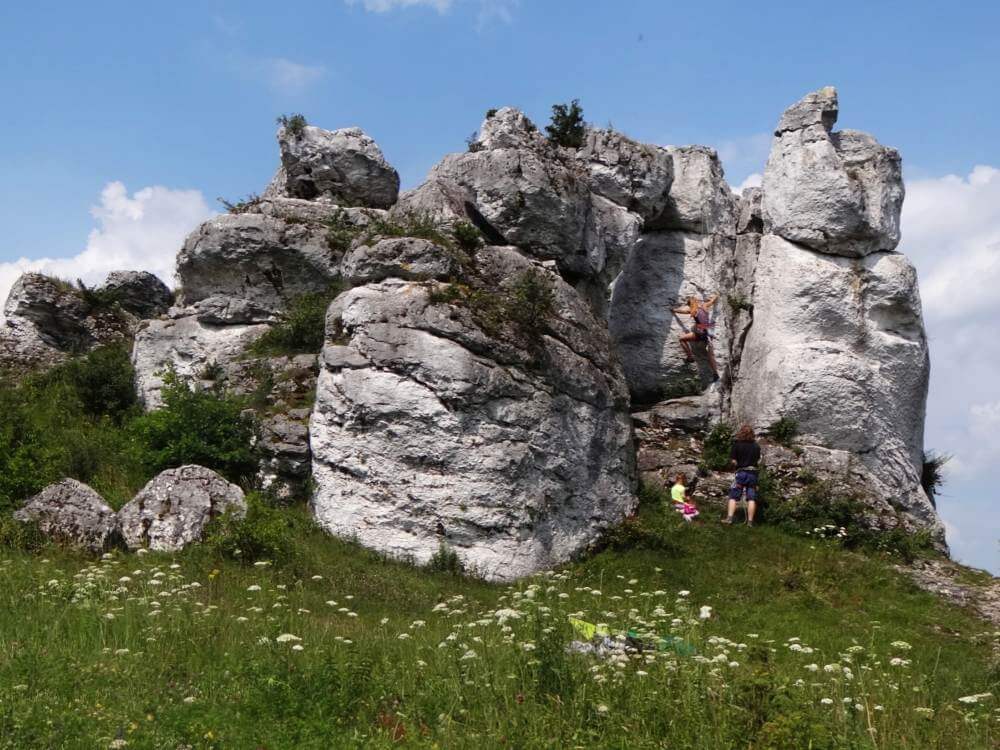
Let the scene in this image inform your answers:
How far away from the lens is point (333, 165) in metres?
26.4

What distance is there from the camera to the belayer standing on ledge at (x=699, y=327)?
24.9 meters

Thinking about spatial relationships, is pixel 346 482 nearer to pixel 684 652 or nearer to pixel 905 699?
pixel 684 652

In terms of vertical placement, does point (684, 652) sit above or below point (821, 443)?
below

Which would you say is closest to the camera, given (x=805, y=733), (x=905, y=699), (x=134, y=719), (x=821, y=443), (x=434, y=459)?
(x=805, y=733)

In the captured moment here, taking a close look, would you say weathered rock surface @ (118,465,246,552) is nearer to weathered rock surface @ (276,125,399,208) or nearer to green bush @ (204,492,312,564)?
green bush @ (204,492,312,564)

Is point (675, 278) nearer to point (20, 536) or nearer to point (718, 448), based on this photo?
point (718, 448)

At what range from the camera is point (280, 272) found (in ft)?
76.9

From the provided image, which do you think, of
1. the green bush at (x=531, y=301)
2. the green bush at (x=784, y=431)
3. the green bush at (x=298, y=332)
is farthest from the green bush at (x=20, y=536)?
the green bush at (x=784, y=431)

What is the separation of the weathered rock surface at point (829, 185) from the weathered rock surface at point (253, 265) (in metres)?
11.9

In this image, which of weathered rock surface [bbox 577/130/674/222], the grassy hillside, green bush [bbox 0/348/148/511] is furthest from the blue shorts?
green bush [bbox 0/348/148/511]

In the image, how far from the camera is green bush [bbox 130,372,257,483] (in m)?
19.1

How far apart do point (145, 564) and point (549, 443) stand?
25.2ft

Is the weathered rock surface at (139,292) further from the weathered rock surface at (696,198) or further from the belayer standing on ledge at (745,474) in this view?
the belayer standing on ledge at (745,474)

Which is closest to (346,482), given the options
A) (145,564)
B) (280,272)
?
(145,564)
